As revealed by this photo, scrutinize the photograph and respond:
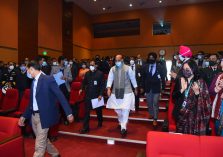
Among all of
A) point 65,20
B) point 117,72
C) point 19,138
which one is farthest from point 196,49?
point 19,138

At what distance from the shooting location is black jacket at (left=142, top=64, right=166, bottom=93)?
4.61m

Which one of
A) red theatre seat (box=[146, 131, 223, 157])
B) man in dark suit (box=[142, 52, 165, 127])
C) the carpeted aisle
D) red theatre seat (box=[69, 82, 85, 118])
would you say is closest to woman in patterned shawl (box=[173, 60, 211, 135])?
red theatre seat (box=[146, 131, 223, 157])

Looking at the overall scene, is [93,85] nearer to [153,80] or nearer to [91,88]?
[91,88]

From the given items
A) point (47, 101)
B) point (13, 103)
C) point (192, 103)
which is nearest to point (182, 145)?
point (192, 103)

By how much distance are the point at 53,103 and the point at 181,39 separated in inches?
459

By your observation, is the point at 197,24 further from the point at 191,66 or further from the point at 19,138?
the point at 19,138

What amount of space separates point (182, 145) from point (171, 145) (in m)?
0.09

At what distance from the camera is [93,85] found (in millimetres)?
4629

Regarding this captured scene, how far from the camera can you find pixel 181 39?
13.3 m

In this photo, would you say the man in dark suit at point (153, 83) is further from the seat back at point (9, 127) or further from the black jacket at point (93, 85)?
the seat back at point (9, 127)

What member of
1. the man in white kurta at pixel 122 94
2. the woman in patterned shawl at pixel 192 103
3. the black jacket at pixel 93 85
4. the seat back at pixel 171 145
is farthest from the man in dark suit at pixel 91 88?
the seat back at pixel 171 145

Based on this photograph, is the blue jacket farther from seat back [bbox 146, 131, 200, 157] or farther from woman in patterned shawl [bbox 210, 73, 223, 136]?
woman in patterned shawl [bbox 210, 73, 223, 136]

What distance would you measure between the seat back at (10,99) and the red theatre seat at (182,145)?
3.91 meters

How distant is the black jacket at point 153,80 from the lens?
461 cm
